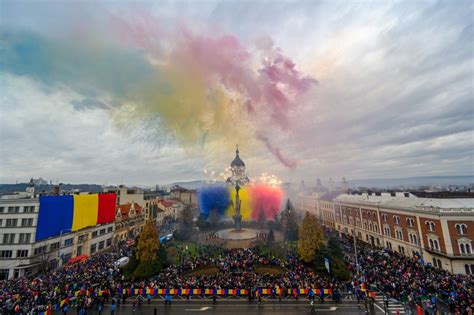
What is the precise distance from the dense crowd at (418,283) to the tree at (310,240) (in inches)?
245

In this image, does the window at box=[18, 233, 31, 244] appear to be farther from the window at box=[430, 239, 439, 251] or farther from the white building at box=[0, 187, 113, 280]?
the window at box=[430, 239, 439, 251]

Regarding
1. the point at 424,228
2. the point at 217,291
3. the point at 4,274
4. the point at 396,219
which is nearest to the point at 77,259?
the point at 4,274

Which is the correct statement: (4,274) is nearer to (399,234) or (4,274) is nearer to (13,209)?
(13,209)

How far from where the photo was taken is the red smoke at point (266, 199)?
94625 mm

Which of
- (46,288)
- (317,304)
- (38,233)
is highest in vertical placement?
(38,233)

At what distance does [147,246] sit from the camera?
36781mm

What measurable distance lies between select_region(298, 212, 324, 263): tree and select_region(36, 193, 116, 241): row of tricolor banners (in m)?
48.5

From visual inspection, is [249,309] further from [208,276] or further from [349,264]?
[349,264]

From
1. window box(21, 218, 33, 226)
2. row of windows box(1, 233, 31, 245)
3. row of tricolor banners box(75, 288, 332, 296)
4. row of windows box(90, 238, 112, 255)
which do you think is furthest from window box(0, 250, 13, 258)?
row of tricolor banners box(75, 288, 332, 296)

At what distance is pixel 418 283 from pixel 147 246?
3855cm

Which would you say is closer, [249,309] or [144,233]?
[249,309]

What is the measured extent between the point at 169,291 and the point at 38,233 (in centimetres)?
3331

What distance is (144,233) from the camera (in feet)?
123

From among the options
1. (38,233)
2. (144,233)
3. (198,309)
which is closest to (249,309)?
(198,309)
